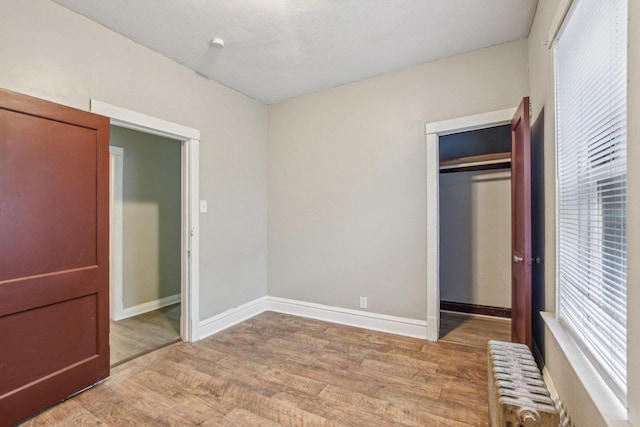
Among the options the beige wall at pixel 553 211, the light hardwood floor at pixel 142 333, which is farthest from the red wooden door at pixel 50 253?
the beige wall at pixel 553 211

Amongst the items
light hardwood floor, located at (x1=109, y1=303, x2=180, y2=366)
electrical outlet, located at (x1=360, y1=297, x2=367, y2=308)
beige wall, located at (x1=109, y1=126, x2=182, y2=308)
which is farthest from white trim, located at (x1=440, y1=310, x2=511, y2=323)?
beige wall, located at (x1=109, y1=126, x2=182, y2=308)

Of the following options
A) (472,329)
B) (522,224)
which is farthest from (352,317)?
(522,224)

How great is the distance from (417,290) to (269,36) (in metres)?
2.64

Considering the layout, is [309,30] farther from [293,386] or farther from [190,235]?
[293,386]

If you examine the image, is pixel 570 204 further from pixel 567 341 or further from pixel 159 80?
pixel 159 80

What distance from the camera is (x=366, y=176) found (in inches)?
128

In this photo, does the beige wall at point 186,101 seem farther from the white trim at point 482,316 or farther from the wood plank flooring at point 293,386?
the white trim at point 482,316

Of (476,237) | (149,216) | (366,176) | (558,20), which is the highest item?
(558,20)

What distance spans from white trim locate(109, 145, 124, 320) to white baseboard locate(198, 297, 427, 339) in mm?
1368

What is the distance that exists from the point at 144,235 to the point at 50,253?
210 centimetres

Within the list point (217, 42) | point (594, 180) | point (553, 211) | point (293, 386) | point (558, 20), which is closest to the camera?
point (594, 180)

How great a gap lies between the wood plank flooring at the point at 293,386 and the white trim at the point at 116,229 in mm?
1349

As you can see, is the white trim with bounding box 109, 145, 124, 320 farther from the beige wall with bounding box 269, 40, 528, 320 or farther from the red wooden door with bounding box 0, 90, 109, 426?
the beige wall with bounding box 269, 40, 528, 320

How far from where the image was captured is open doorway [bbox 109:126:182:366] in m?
3.63
